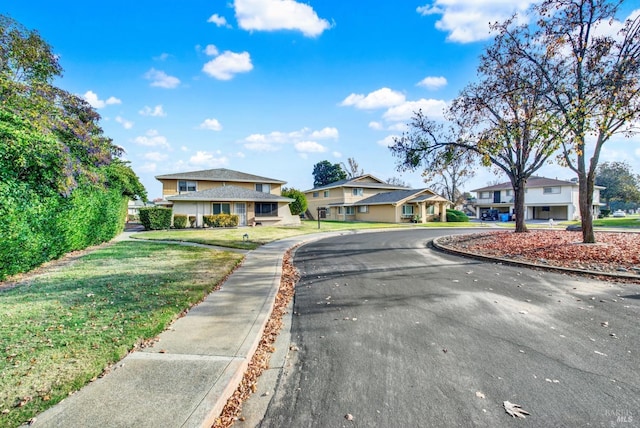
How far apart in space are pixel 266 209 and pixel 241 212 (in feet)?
9.17

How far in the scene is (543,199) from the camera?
47.6m

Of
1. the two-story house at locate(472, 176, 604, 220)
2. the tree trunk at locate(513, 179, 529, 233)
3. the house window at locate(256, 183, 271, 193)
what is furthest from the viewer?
the two-story house at locate(472, 176, 604, 220)

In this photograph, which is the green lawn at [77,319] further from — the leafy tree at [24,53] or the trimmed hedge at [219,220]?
the trimmed hedge at [219,220]

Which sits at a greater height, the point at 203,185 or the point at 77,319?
the point at 203,185

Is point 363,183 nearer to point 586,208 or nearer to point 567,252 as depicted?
point 586,208

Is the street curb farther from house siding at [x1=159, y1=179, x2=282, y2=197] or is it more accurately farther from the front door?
house siding at [x1=159, y1=179, x2=282, y2=197]

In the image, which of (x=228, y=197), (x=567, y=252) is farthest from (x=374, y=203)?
(x=567, y=252)

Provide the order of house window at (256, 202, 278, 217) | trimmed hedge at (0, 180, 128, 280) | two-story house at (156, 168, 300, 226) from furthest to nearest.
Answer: house window at (256, 202, 278, 217)
two-story house at (156, 168, 300, 226)
trimmed hedge at (0, 180, 128, 280)

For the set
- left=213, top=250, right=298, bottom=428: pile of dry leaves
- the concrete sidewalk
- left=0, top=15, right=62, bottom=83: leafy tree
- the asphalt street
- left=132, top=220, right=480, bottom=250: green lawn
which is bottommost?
left=213, top=250, right=298, bottom=428: pile of dry leaves

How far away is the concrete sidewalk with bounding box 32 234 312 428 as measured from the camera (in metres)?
2.73

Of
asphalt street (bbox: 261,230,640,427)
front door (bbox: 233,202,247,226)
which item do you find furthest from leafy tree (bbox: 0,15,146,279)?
front door (bbox: 233,202,247,226)

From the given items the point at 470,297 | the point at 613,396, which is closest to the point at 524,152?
the point at 470,297

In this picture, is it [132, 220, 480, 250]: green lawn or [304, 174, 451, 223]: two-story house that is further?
[304, 174, 451, 223]: two-story house

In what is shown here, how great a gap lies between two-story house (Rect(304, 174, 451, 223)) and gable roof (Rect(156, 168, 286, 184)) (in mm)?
8888
